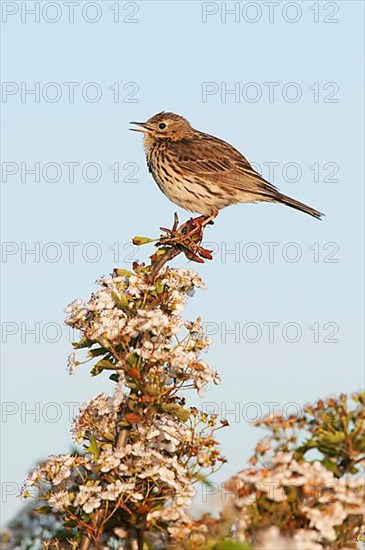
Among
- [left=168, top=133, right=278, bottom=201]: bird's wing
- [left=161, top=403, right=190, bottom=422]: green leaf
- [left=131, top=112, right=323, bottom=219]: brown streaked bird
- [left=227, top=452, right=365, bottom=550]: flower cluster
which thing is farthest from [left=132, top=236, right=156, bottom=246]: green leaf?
[left=168, top=133, right=278, bottom=201]: bird's wing

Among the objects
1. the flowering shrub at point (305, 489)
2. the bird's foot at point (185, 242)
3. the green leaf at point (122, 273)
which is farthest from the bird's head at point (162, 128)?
the flowering shrub at point (305, 489)

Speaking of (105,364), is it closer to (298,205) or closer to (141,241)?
(141,241)

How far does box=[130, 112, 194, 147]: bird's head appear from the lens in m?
15.2

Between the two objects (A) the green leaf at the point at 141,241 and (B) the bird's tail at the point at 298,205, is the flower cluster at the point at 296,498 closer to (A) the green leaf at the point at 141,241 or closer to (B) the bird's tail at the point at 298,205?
(A) the green leaf at the point at 141,241

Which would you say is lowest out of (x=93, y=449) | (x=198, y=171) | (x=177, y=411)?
(x=93, y=449)

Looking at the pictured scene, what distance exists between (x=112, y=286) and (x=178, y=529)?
5.45ft

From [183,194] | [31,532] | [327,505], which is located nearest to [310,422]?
[327,505]

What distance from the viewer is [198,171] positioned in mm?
14477

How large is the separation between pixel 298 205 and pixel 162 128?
266cm

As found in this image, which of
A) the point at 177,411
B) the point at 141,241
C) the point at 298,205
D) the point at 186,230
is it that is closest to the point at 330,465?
the point at 177,411

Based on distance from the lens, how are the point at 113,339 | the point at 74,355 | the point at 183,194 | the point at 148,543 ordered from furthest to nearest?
the point at 183,194
the point at 74,355
the point at 113,339
the point at 148,543

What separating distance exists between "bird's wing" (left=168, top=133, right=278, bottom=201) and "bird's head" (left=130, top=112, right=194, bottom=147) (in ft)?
0.65

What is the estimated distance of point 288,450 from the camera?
191 inches

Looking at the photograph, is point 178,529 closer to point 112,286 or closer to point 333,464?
point 333,464
